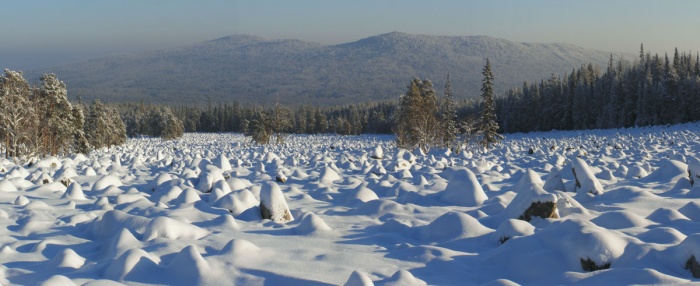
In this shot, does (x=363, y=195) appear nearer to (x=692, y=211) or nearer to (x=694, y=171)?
(x=692, y=211)

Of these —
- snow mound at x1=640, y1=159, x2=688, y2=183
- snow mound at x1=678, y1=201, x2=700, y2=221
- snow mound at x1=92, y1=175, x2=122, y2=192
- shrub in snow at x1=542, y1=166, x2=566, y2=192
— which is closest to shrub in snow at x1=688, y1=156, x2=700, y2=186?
snow mound at x1=640, y1=159, x2=688, y2=183

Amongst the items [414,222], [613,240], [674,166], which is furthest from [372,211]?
[674,166]

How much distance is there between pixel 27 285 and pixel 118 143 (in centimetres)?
6421

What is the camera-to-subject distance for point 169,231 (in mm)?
5289

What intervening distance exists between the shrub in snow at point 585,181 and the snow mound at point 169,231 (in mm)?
5568

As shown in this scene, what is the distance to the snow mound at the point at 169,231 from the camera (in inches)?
206

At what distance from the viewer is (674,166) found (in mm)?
9375

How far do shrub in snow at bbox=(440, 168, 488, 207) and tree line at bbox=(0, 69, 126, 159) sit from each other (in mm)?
23866

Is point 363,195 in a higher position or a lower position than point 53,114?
lower

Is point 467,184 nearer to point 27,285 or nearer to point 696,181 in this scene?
point 696,181

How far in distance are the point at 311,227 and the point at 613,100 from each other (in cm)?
6560

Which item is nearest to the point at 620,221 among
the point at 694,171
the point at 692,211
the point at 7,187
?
the point at 692,211

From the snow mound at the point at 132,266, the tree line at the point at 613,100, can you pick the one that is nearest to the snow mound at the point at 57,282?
the snow mound at the point at 132,266

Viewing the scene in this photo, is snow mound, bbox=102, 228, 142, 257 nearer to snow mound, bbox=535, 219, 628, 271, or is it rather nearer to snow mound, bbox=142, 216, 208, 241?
snow mound, bbox=142, 216, 208, 241
